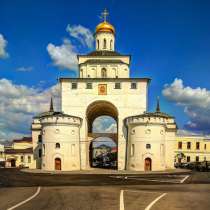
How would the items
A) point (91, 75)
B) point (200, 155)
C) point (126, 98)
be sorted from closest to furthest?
point (126, 98) < point (91, 75) < point (200, 155)

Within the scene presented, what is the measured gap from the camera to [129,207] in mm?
13883

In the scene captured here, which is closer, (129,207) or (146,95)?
(129,207)

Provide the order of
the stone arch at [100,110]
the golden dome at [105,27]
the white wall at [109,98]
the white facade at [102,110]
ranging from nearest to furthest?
the white facade at [102,110] < the white wall at [109,98] < the stone arch at [100,110] < the golden dome at [105,27]

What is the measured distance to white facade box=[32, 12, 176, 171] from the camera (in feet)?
164

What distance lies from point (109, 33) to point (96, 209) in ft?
163

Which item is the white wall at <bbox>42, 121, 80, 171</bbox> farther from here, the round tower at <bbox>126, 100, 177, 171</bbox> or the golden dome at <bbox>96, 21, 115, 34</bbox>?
the golden dome at <bbox>96, 21, 115, 34</bbox>

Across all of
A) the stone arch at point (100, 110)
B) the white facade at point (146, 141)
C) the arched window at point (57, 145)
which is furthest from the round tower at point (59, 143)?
the white facade at point (146, 141)

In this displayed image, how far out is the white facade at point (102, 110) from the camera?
5003cm

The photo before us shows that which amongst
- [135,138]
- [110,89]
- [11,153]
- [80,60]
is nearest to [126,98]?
[110,89]

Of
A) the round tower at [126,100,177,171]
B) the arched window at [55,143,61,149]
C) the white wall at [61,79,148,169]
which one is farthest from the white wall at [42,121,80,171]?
the round tower at [126,100,177,171]

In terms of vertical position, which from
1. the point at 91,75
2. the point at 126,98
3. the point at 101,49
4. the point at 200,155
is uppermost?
the point at 101,49

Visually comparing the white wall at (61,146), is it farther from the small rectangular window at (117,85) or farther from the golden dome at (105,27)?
the golden dome at (105,27)

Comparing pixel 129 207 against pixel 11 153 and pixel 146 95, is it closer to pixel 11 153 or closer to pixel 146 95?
pixel 146 95

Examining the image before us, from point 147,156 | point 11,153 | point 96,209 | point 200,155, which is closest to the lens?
point 96,209
